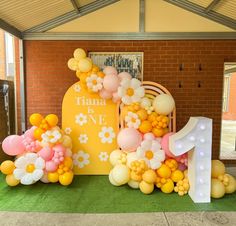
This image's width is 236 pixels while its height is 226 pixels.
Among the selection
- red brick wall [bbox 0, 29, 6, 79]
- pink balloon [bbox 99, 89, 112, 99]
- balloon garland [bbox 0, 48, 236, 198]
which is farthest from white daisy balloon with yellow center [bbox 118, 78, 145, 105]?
red brick wall [bbox 0, 29, 6, 79]

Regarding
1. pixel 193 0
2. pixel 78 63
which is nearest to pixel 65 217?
pixel 78 63

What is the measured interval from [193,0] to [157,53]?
3.60 feet

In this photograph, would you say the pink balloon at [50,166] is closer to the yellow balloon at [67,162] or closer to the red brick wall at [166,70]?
the yellow balloon at [67,162]

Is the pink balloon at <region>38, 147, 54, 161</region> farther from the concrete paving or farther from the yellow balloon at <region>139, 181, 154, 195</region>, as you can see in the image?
the yellow balloon at <region>139, 181, 154, 195</region>

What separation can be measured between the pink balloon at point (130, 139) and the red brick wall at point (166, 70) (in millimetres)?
1389

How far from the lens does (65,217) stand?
2.72 m

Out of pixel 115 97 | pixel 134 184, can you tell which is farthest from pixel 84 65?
pixel 134 184

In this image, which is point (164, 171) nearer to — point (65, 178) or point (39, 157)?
point (65, 178)

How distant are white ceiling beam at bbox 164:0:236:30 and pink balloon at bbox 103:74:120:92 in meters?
1.94

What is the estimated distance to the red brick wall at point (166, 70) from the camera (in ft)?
14.6

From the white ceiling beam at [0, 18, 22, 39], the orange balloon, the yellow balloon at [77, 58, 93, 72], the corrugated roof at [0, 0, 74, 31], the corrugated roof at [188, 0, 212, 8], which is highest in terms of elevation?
the corrugated roof at [188, 0, 212, 8]

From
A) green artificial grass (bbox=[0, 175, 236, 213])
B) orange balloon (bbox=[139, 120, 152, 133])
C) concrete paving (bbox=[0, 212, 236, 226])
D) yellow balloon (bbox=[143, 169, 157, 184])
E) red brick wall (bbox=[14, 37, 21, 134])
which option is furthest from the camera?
red brick wall (bbox=[14, 37, 21, 134])

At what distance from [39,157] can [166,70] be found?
2796 millimetres

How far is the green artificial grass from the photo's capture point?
2.94m
